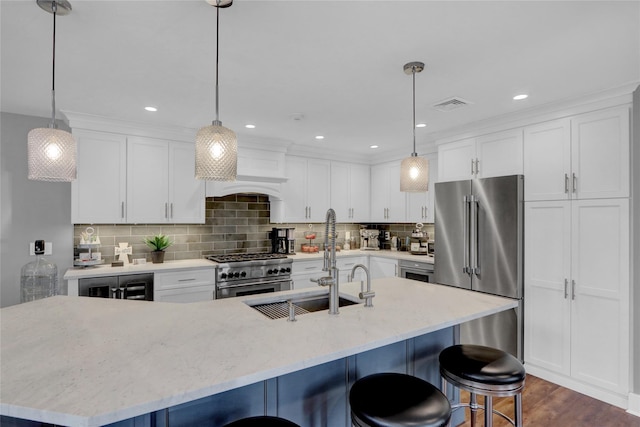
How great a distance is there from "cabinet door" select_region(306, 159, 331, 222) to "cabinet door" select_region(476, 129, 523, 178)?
6.75 feet

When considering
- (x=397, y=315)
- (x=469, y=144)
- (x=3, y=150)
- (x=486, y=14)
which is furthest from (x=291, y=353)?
(x=3, y=150)

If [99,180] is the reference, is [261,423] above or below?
below

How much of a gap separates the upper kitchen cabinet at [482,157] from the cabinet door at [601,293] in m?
0.70

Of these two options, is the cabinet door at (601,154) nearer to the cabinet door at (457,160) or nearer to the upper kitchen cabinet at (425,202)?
the cabinet door at (457,160)

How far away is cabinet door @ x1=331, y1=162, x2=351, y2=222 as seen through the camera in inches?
194

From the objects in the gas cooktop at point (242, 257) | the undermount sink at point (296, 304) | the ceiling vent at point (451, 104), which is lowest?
the undermount sink at point (296, 304)

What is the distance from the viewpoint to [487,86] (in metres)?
2.52

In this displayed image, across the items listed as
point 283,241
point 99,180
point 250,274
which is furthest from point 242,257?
point 99,180

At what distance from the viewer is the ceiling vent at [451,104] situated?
2763mm

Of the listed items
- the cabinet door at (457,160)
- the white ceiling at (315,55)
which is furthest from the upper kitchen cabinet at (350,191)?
the white ceiling at (315,55)

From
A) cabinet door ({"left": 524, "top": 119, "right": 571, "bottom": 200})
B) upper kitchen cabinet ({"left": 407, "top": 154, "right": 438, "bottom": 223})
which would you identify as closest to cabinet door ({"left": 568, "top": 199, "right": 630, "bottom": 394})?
cabinet door ({"left": 524, "top": 119, "right": 571, "bottom": 200})

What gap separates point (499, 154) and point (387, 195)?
74.0 inches

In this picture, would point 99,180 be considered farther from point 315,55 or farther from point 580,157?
point 580,157

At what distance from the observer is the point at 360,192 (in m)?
5.22
